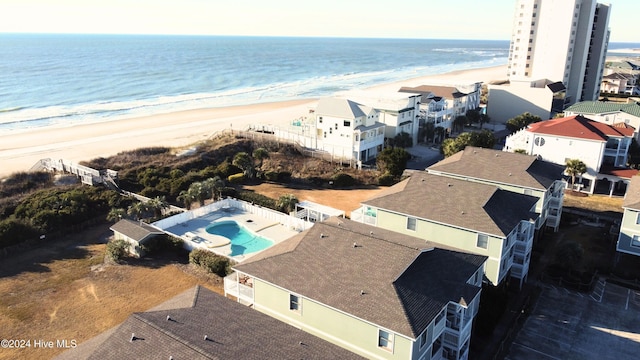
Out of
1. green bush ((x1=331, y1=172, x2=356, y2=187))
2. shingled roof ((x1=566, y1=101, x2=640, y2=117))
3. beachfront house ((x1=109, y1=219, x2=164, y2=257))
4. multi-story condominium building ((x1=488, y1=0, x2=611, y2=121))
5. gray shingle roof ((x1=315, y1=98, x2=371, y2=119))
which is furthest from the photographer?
multi-story condominium building ((x1=488, y1=0, x2=611, y2=121))

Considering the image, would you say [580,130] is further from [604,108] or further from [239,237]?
[239,237]

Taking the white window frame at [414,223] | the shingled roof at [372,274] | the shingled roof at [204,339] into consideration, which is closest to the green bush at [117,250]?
the shingled roof at [372,274]

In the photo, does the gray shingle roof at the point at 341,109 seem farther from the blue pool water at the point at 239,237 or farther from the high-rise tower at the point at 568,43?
the high-rise tower at the point at 568,43

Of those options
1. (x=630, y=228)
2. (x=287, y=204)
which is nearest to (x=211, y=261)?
(x=287, y=204)

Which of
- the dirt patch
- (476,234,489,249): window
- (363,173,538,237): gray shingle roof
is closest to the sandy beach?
the dirt patch

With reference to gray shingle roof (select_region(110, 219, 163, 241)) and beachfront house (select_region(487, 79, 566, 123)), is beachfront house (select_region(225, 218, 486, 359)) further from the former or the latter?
beachfront house (select_region(487, 79, 566, 123))
